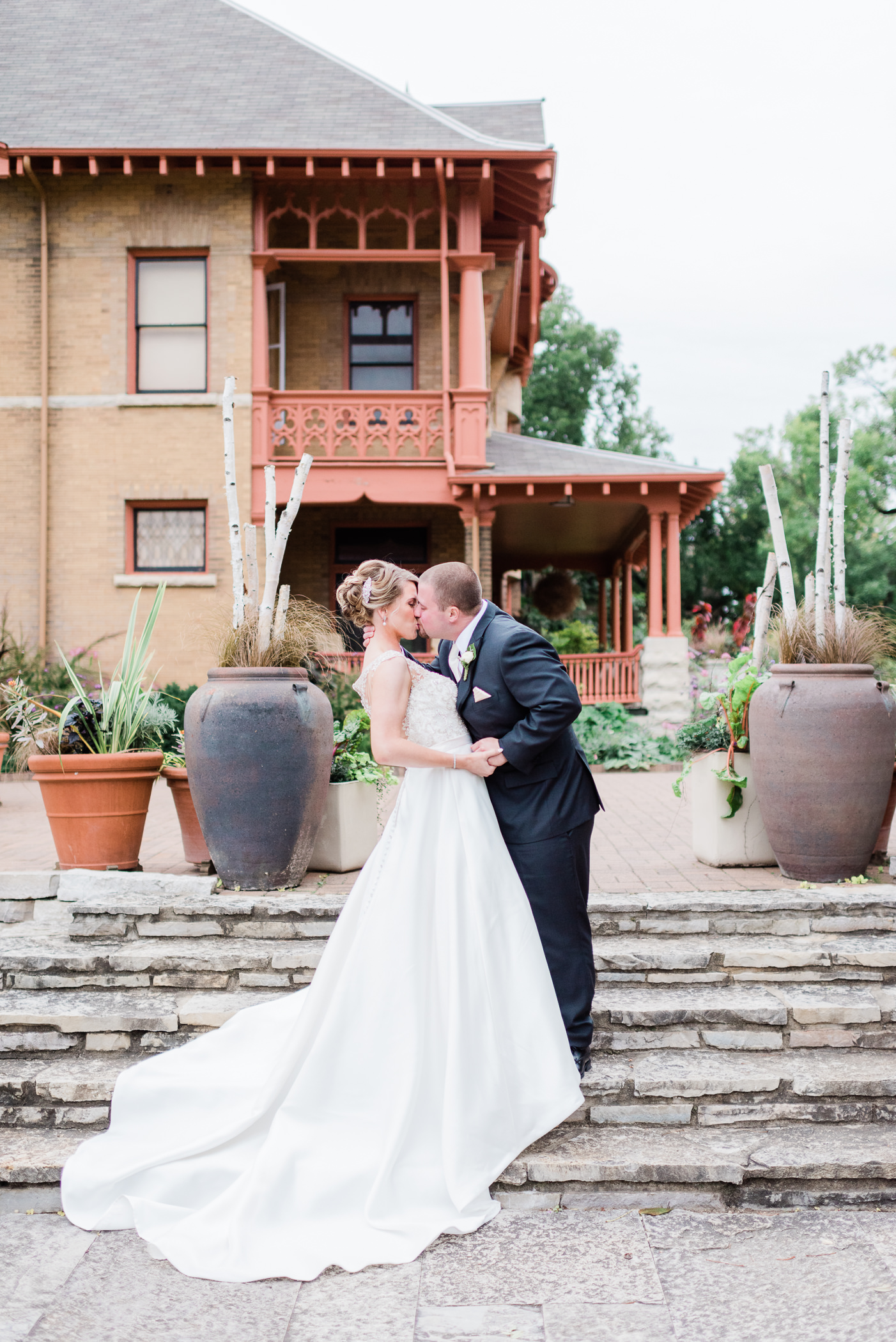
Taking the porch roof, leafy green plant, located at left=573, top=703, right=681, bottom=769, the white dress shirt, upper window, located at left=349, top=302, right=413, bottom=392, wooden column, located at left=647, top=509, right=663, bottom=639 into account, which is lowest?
leafy green plant, located at left=573, top=703, right=681, bottom=769

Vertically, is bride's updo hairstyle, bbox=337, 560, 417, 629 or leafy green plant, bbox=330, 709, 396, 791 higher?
bride's updo hairstyle, bbox=337, 560, 417, 629

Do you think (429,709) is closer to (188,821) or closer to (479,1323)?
(479,1323)

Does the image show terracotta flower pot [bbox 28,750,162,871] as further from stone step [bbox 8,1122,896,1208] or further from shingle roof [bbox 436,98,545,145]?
shingle roof [bbox 436,98,545,145]

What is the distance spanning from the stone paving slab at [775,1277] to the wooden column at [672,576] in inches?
474

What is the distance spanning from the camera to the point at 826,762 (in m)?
5.13

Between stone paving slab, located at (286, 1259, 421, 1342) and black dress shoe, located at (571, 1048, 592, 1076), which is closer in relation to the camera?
stone paving slab, located at (286, 1259, 421, 1342)

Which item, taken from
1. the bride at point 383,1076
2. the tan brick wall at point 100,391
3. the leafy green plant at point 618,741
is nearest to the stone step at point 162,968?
the bride at point 383,1076

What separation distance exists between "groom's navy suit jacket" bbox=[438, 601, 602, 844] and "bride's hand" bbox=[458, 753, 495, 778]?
73 millimetres

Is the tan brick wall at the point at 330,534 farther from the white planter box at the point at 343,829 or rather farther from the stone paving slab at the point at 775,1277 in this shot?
the stone paving slab at the point at 775,1277

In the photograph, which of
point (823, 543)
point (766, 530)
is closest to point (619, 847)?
point (823, 543)

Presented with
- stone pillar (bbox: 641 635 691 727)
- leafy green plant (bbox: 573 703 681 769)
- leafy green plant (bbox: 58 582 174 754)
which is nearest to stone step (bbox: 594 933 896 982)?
leafy green plant (bbox: 58 582 174 754)

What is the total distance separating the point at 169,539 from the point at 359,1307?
13239mm

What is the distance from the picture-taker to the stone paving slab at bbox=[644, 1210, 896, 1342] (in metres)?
2.65

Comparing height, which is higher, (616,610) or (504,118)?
(504,118)
